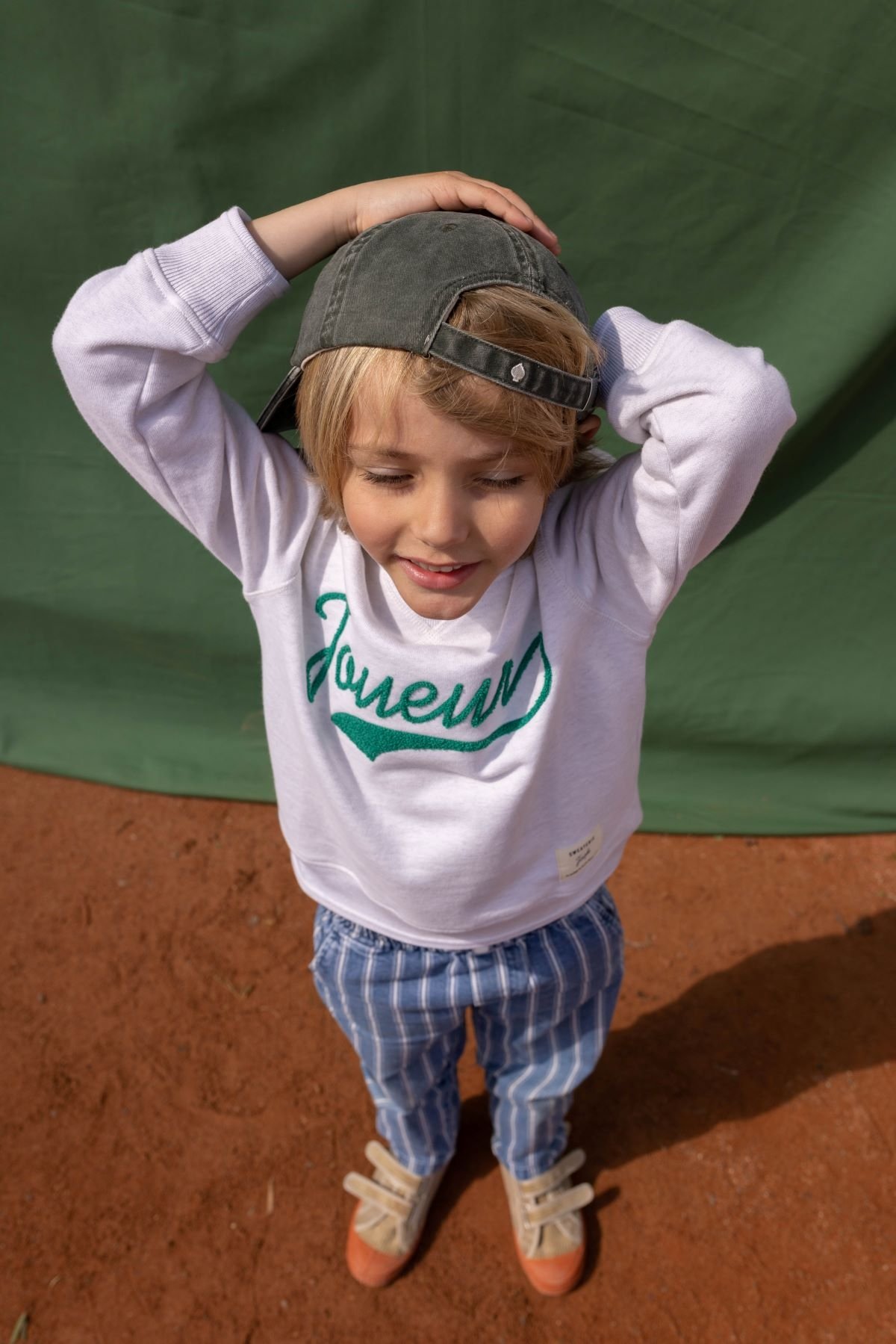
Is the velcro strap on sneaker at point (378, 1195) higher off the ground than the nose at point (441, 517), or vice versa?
the nose at point (441, 517)

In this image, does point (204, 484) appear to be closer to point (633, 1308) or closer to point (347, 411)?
point (347, 411)

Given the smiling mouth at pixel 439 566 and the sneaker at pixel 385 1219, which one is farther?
the sneaker at pixel 385 1219

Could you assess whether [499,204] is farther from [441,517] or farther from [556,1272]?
[556,1272]

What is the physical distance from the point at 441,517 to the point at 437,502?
0.02 metres

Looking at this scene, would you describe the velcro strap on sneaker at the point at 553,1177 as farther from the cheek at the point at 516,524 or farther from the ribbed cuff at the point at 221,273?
the ribbed cuff at the point at 221,273

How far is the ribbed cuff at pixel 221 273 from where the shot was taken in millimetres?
1164

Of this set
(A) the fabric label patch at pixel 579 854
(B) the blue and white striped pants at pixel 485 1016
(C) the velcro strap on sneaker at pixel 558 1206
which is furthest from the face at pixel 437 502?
(C) the velcro strap on sneaker at pixel 558 1206

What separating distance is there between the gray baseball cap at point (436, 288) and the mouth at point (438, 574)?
22cm

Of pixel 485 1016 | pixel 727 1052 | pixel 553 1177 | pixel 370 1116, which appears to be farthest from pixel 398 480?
pixel 727 1052

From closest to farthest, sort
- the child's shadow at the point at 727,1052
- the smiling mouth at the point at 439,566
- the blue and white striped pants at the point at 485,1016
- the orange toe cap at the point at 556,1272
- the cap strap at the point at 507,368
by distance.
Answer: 1. the cap strap at the point at 507,368
2. the smiling mouth at the point at 439,566
3. the blue and white striped pants at the point at 485,1016
4. the orange toe cap at the point at 556,1272
5. the child's shadow at the point at 727,1052

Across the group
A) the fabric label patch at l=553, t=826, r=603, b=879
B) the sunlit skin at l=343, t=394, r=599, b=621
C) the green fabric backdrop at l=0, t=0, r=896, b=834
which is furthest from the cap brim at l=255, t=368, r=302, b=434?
the green fabric backdrop at l=0, t=0, r=896, b=834

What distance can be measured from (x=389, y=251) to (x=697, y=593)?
1775 mm

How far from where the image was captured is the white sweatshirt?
3.80ft

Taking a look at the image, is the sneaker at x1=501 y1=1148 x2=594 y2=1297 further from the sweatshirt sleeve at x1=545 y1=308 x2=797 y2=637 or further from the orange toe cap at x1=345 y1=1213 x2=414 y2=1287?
the sweatshirt sleeve at x1=545 y1=308 x2=797 y2=637
